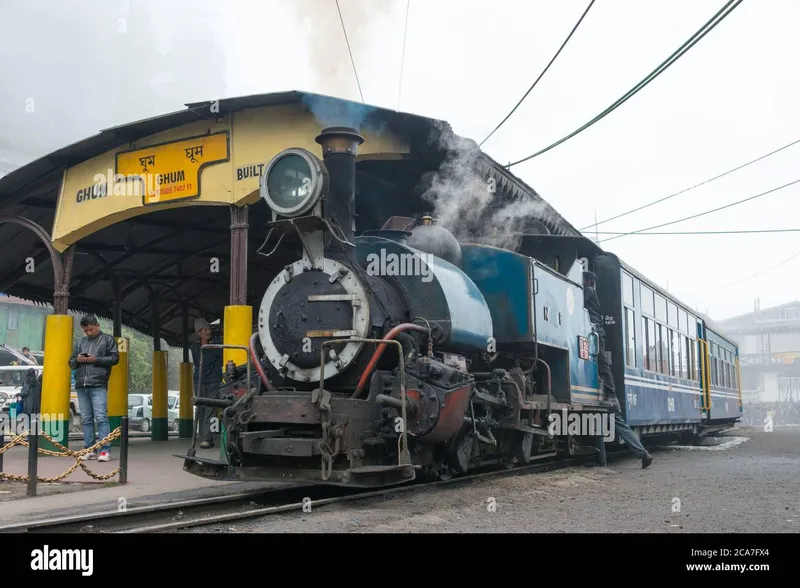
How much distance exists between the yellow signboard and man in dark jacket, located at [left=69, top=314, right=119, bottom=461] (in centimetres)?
201

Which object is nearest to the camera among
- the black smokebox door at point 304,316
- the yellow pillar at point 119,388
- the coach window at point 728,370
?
the black smokebox door at point 304,316

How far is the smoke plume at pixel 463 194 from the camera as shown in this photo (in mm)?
9798

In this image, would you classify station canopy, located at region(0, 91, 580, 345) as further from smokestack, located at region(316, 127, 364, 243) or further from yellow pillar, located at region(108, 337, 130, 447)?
yellow pillar, located at region(108, 337, 130, 447)

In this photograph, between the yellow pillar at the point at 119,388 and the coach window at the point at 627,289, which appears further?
the yellow pillar at the point at 119,388

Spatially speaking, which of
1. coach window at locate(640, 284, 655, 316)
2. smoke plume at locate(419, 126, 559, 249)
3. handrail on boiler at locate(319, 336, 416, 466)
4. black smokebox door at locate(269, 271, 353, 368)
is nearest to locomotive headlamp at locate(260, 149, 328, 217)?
black smokebox door at locate(269, 271, 353, 368)

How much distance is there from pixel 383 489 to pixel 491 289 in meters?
2.42

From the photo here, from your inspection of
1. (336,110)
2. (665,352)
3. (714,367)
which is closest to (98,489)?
(336,110)

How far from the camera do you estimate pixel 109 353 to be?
948cm

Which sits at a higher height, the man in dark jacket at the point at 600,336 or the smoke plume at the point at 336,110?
the smoke plume at the point at 336,110

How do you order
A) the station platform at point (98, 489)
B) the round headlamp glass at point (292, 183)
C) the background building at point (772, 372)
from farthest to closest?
the background building at point (772, 372) < the round headlamp glass at point (292, 183) < the station platform at point (98, 489)

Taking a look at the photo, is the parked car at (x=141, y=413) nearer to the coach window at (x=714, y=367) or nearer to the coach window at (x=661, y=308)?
the coach window at (x=714, y=367)

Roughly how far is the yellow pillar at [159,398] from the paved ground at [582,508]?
9.56 metres

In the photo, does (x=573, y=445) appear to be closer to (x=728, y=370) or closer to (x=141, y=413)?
(x=728, y=370)

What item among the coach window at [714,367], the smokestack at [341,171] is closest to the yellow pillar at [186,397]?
the smokestack at [341,171]
